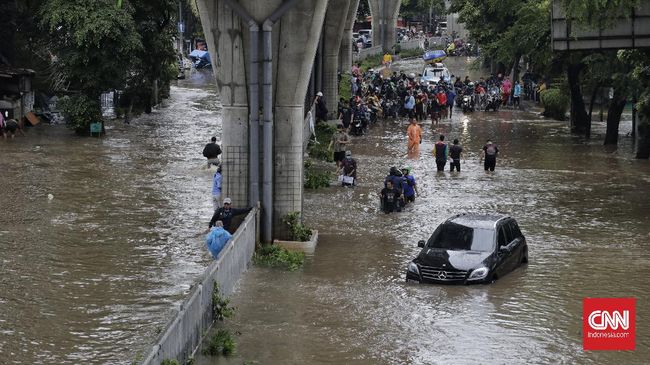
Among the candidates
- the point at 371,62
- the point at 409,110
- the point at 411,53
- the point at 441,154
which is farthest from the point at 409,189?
the point at 411,53

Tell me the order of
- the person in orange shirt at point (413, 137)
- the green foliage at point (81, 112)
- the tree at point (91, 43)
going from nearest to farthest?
the person in orange shirt at point (413, 137), the tree at point (91, 43), the green foliage at point (81, 112)

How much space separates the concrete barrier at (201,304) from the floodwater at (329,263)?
0.53 meters

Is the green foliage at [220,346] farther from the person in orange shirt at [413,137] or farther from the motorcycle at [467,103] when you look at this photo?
the motorcycle at [467,103]

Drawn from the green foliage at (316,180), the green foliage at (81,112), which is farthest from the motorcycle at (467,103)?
the green foliage at (316,180)

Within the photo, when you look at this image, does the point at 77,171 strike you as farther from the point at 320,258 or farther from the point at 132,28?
the point at 320,258

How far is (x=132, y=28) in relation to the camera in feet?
145

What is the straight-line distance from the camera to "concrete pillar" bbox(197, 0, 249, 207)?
2403 centimetres

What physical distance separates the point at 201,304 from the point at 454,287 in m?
6.38

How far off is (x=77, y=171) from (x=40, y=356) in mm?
20040

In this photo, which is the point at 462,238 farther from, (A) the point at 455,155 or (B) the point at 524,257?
(A) the point at 455,155

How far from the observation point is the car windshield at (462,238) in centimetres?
2194

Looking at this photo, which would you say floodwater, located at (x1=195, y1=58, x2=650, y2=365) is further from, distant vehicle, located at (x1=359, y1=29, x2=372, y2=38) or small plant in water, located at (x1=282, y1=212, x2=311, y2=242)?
distant vehicle, located at (x1=359, y1=29, x2=372, y2=38)

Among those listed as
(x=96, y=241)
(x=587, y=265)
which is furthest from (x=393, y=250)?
(x=96, y=241)

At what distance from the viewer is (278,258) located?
76.4 feet
